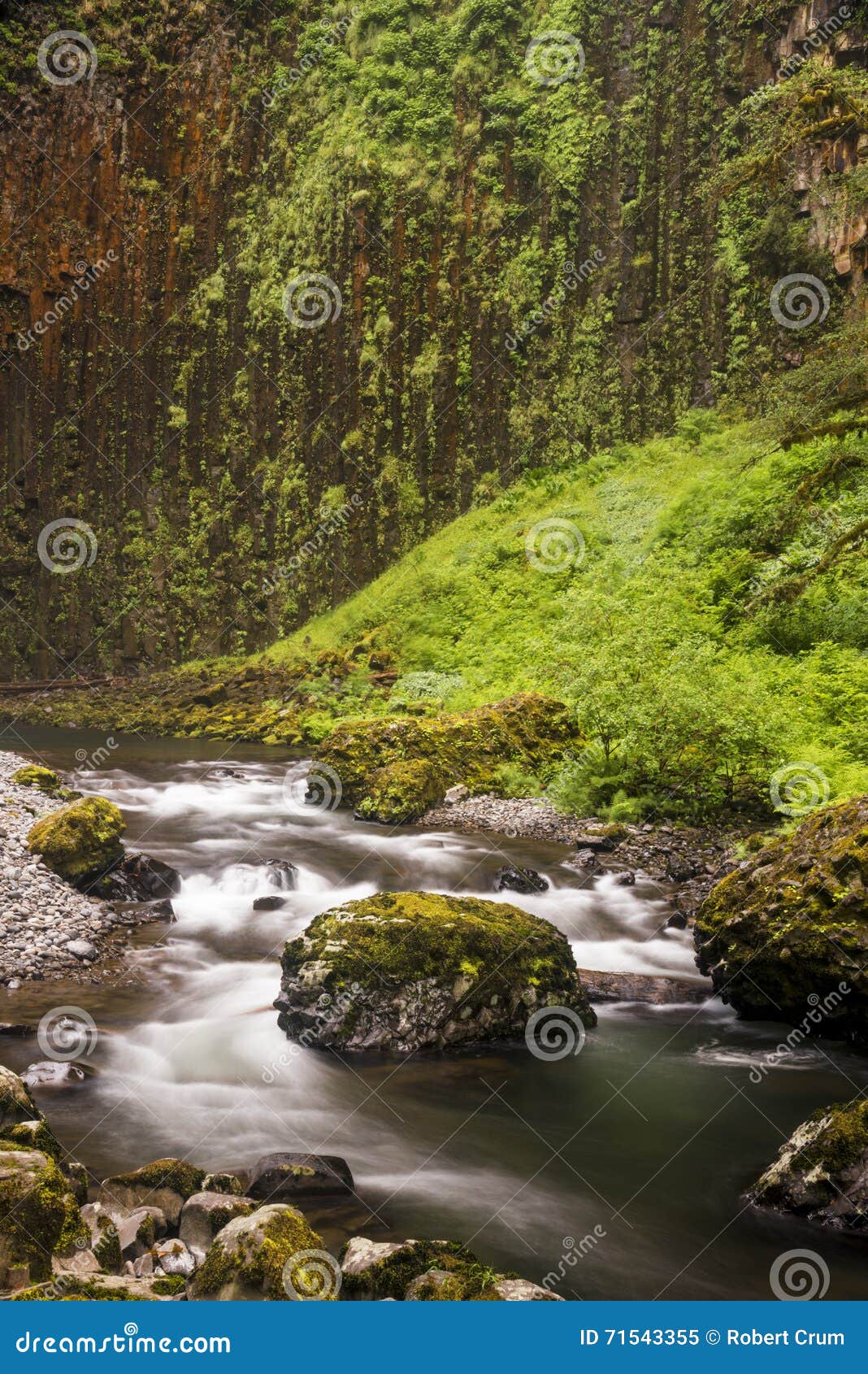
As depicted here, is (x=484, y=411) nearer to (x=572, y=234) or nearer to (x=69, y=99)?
(x=572, y=234)

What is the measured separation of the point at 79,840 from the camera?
9.90 meters

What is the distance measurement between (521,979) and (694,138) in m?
23.6

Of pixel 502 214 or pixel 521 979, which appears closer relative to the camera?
pixel 521 979

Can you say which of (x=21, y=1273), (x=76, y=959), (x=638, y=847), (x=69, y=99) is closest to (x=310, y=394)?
(x=69, y=99)

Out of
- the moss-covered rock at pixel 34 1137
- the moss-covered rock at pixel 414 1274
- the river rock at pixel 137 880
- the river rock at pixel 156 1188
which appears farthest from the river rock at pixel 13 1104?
the river rock at pixel 137 880

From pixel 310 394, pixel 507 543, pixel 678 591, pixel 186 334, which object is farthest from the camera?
pixel 186 334

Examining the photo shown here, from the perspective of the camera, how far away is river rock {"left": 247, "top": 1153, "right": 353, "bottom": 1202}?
5.14m

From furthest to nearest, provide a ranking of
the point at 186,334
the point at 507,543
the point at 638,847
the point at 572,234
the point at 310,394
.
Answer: the point at 186,334, the point at 310,394, the point at 572,234, the point at 507,543, the point at 638,847

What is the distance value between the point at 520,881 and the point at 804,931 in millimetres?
3727

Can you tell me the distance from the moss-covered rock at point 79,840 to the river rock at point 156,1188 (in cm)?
516

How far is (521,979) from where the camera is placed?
7.37m

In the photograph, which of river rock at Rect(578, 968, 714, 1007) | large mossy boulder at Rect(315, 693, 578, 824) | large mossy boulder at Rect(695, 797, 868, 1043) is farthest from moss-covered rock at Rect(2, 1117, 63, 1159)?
large mossy boulder at Rect(315, 693, 578, 824)

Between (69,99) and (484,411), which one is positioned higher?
(69,99)

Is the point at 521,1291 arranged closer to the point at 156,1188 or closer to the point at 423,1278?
the point at 423,1278
